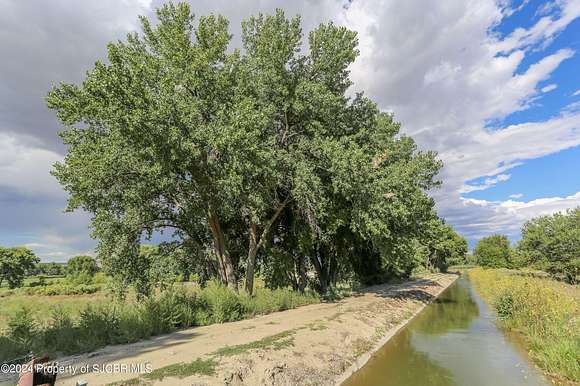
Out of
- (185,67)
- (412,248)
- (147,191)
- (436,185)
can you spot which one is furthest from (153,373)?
(436,185)

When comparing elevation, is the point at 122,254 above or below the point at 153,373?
above

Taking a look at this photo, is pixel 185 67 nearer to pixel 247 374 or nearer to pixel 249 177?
pixel 249 177

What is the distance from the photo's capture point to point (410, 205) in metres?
22.8

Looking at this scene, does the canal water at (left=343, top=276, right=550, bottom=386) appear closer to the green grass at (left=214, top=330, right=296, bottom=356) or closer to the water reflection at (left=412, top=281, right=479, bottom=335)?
the water reflection at (left=412, top=281, right=479, bottom=335)

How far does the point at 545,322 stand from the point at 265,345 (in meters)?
11.3

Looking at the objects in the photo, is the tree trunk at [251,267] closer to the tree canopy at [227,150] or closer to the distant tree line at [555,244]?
the tree canopy at [227,150]

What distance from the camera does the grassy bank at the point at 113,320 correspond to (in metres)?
10.5

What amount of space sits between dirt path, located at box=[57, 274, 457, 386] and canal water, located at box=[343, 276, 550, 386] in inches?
29.8

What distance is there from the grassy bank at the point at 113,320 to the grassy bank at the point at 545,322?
11727 mm

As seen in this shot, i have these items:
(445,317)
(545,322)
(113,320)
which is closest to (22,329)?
(113,320)

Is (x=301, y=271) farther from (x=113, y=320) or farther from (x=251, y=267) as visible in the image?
(x=113, y=320)

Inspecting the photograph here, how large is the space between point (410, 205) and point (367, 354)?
1227 cm

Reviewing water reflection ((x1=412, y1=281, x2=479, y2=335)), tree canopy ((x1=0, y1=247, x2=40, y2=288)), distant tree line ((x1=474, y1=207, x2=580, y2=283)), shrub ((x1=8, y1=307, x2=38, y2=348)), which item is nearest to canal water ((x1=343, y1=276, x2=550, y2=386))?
water reflection ((x1=412, y1=281, x2=479, y2=335))

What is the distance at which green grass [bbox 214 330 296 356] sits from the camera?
9711 millimetres
